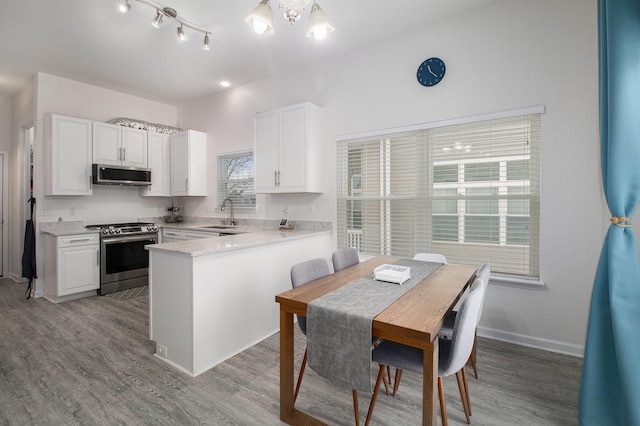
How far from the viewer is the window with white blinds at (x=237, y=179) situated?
4.69 m

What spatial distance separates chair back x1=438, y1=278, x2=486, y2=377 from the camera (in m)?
1.47

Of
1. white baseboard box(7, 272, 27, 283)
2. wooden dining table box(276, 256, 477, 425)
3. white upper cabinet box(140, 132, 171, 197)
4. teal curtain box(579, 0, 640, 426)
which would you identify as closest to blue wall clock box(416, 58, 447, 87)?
teal curtain box(579, 0, 640, 426)

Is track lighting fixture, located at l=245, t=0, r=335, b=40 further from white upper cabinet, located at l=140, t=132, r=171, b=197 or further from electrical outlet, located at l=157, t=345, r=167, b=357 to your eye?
white upper cabinet, located at l=140, t=132, r=171, b=197

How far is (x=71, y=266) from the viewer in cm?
392

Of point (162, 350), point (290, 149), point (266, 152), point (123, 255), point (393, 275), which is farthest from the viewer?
point (123, 255)

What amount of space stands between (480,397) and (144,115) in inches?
230

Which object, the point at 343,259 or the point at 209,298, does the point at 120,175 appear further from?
the point at 343,259

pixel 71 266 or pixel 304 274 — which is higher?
pixel 304 274

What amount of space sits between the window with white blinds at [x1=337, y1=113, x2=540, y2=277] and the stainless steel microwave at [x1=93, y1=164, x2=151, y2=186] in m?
3.13

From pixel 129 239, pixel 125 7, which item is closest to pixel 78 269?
pixel 129 239

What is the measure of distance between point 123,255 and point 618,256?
514cm

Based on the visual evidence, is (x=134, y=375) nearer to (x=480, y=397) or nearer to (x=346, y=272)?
(x=346, y=272)

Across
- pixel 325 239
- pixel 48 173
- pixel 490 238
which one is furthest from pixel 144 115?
pixel 490 238

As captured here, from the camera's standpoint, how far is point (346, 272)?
7.56ft
